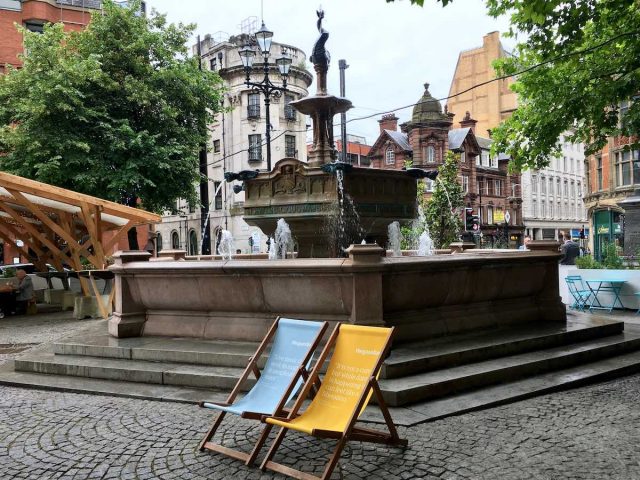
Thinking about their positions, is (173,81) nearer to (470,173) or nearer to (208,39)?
(208,39)

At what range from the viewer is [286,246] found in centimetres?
1012

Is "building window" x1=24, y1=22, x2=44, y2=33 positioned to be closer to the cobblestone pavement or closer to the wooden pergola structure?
the wooden pergola structure

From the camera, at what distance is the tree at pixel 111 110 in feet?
65.6

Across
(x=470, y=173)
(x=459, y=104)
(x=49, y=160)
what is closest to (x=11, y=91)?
(x=49, y=160)

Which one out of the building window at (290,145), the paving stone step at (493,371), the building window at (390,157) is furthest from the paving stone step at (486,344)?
the building window at (390,157)

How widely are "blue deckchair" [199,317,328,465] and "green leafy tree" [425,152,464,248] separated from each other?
23398 millimetres

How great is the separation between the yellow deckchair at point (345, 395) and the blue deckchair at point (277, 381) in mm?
123

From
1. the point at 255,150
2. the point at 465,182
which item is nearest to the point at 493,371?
the point at 255,150

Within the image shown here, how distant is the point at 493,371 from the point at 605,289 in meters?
7.67

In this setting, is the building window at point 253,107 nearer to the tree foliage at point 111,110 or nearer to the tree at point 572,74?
the tree foliage at point 111,110

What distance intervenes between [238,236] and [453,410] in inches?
1645

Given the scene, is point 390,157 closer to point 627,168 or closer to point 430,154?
point 430,154

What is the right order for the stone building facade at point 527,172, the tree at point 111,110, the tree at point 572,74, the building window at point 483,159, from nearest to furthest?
the tree at point 572,74 < the tree at point 111,110 < the building window at point 483,159 < the stone building facade at point 527,172

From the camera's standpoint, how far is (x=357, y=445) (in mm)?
4562
